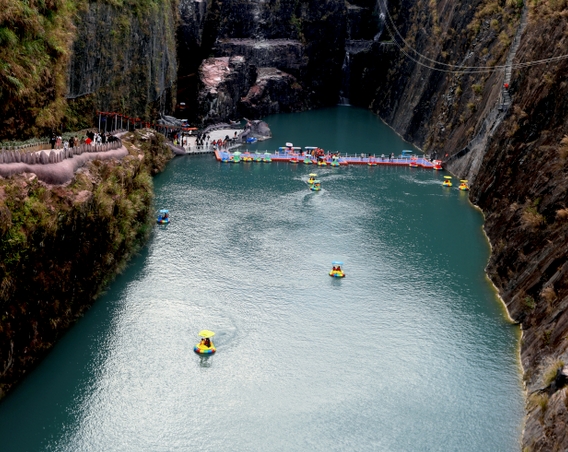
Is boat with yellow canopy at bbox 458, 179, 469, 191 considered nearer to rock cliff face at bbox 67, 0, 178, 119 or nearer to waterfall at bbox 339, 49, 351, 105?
rock cliff face at bbox 67, 0, 178, 119

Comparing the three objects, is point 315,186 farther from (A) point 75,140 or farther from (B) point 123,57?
(A) point 75,140

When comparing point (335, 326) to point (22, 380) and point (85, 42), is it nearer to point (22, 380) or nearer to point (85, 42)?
point (22, 380)

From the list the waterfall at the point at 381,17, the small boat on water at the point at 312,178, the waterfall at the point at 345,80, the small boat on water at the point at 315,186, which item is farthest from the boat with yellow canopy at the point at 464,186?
the waterfall at the point at 381,17

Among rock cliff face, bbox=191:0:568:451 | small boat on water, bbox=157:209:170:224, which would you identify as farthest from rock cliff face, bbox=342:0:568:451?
small boat on water, bbox=157:209:170:224

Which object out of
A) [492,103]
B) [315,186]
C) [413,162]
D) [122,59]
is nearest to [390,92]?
[413,162]

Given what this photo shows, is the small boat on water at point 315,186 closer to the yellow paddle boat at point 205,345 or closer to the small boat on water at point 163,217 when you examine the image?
the small boat on water at point 163,217
